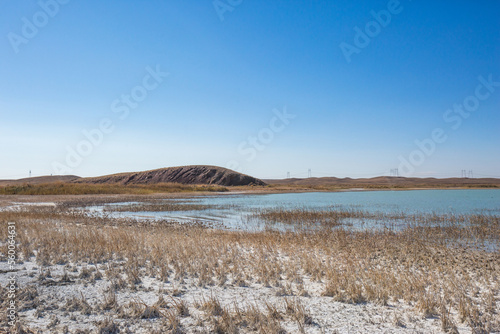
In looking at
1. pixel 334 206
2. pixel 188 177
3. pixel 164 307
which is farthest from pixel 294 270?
pixel 188 177

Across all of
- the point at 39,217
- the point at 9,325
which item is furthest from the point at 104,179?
the point at 9,325

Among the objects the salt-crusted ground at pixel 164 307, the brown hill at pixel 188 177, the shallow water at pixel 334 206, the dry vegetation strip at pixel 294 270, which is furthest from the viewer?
the brown hill at pixel 188 177

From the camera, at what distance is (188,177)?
114625mm

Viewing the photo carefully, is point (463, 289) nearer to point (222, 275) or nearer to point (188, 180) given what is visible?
point (222, 275)

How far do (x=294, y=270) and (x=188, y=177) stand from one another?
109664mm

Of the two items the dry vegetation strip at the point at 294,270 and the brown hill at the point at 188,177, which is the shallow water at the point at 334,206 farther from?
the brown hill at the point at 188,177

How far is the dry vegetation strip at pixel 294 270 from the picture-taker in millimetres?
5320

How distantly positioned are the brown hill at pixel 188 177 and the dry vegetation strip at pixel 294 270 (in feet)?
325

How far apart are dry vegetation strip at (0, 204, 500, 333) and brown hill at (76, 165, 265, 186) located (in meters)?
98.9

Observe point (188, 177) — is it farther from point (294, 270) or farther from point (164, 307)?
point (164, 307)

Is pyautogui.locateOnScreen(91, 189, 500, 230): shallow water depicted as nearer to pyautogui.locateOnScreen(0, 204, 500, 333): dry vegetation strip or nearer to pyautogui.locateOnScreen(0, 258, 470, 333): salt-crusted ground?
pyautogui.locateOnScreen(0, 204, 500, 333): dry vegetation strip

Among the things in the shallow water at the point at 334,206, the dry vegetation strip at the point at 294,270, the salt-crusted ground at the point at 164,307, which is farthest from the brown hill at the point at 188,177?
the salt-crusted ground at the point at 164,307

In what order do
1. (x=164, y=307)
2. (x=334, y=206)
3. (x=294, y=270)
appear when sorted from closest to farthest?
(x=164, y=307) → (x=294, y=270) → (x=334, y=206)

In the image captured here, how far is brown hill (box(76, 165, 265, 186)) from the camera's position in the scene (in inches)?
4405
